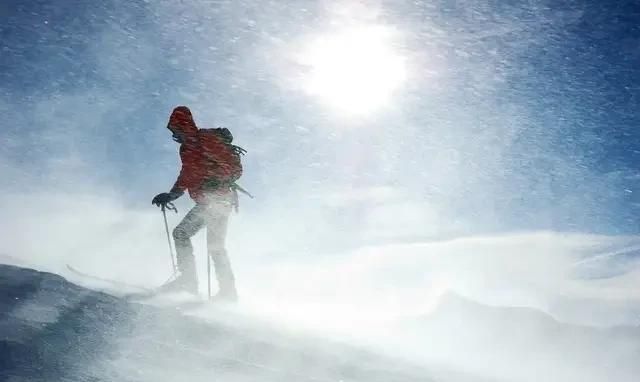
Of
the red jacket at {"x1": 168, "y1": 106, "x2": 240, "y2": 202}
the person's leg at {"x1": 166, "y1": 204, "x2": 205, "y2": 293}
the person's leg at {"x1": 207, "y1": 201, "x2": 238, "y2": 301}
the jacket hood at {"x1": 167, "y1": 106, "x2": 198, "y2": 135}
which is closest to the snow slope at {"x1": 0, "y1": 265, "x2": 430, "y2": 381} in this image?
the person's leg at {"x1": 166, "y1": 204, "x2": 205, "y2": 293}

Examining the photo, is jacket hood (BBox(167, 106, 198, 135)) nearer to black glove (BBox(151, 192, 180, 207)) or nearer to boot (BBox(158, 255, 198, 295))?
black glove (BBox(151, 192, 180, 207))

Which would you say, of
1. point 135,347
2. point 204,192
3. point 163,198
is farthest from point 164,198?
point 135,347

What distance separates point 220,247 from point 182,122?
120 inches

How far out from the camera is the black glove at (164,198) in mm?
10094

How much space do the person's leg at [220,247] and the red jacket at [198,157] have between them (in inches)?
16.8

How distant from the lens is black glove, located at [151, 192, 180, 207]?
10094 mm

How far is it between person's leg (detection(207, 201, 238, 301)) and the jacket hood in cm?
174

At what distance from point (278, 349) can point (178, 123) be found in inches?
212

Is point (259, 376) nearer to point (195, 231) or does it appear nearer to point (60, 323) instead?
point (60, 323)

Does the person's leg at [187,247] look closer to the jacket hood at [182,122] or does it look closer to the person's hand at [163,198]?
the person's hand at [163,198]

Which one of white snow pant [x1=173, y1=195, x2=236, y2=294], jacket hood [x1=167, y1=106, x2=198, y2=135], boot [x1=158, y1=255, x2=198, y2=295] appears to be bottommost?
boot [x1=158, y1=255, x2=198, y2=295]

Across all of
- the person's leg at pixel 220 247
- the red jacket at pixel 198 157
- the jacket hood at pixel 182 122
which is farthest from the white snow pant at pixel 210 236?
the jacket hood at pixel 182 122

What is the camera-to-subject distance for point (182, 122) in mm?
9555

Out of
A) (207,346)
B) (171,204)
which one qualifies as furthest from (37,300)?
(171,204)
